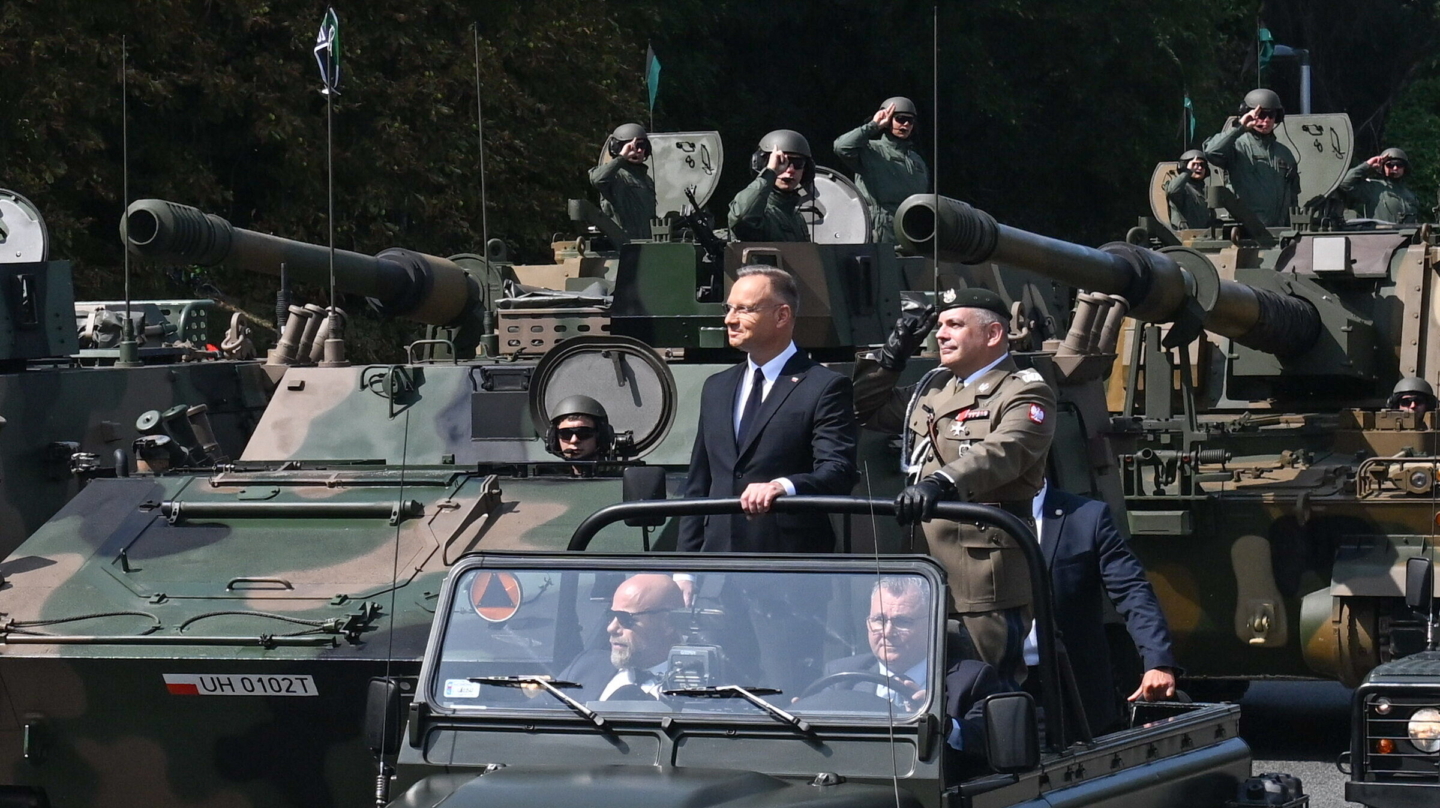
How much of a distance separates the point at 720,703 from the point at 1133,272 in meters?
6.80

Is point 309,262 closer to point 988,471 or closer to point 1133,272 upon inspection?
point 1133,272

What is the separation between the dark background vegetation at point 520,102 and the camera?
18.8 m

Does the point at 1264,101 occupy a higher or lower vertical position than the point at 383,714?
higher

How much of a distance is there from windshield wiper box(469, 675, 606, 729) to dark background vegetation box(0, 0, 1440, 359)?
12495 mm

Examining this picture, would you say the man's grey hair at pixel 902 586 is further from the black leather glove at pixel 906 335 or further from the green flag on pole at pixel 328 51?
the green flag on pole at pixel 328 51

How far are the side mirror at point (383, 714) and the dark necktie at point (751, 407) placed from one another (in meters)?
1.45

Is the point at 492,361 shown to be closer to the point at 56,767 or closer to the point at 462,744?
the point at 56,767

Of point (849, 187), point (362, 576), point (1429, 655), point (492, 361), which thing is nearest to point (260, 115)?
point (849, 187)

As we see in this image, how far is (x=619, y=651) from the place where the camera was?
529 centimetres

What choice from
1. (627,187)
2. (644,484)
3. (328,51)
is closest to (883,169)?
(627,187)

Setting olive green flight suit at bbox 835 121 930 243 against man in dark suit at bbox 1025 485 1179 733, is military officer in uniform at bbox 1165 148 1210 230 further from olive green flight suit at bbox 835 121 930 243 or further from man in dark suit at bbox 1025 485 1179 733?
man in dark suit at bbox 1025 485 1179 733

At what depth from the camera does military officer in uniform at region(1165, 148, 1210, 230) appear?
16.2m

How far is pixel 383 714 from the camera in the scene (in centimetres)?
548

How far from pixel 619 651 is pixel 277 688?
2.48 metres
